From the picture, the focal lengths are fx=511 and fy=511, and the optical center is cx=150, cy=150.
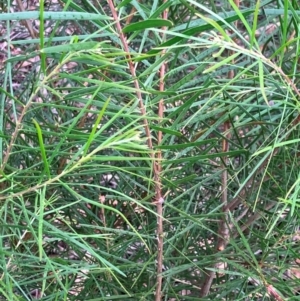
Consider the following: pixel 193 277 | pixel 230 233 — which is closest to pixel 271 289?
pixel 230 233

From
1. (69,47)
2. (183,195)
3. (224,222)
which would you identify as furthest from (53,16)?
(224,222)

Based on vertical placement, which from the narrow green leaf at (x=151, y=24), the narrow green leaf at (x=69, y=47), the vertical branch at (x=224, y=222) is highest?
the narrow green leaf at (x=151, y=24)

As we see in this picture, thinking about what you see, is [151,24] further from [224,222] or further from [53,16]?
[224,222]

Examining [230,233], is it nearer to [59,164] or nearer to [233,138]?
[233,138]

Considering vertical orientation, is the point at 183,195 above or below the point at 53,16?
below

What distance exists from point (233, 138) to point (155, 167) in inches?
12.1

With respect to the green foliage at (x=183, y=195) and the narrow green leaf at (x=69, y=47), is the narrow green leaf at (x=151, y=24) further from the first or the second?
the green foliage at (x=183, y=195)

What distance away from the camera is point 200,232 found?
80cm

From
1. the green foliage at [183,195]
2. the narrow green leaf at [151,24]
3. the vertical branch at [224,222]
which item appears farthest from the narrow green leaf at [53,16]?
the vertical branch at [224,222]

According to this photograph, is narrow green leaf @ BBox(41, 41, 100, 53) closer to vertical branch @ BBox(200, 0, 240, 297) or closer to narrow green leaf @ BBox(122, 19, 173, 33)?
narrow green leaf @ BBox(122, 19, 173, 33)

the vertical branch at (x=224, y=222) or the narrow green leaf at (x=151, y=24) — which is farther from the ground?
the narrow green leaf at (x=151, y=24)

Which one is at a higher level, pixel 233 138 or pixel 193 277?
pixel 233 138

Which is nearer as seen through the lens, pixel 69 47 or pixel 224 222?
pixel 69 47

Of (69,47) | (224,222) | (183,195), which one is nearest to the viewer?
(69,47)
